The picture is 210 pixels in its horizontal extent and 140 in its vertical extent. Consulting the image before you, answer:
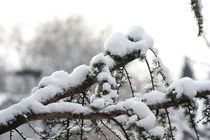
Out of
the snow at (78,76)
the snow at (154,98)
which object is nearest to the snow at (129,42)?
the snow at (78,76)

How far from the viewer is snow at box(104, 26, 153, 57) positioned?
10.2 feet

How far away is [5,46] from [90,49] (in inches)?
501

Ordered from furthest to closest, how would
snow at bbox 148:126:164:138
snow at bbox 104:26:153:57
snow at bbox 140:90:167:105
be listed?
snow at bbox 104:26:153:57 < snow at bbox 140:90:167:105 < snow at bbox 148:126:164:138

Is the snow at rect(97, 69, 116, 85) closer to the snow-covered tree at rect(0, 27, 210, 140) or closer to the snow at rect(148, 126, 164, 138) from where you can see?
the snow-covered tree at rect(0, 27, 210, 140)

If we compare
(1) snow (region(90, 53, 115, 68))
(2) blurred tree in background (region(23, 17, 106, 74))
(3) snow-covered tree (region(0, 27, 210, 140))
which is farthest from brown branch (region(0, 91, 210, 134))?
(2) blurred tree in background (region(23, 17, 106, 74))

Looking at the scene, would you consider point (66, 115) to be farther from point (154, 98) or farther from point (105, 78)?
point (154, 98)

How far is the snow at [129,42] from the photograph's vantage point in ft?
10.2

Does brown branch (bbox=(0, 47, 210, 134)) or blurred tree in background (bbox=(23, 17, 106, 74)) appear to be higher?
blurred tree in background (bbox=(23, 17, 106, 74))

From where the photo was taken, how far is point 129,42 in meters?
3.16

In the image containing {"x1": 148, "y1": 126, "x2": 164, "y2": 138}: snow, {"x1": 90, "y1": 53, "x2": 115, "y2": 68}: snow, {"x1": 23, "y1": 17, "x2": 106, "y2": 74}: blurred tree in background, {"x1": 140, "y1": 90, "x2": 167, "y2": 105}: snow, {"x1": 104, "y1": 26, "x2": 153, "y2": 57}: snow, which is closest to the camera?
{"x1": 148, "y1": 126, "x2": 164, "y2": 138}: snow

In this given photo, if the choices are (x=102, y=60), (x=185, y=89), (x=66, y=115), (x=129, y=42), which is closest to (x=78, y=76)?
(x=102, y=60)

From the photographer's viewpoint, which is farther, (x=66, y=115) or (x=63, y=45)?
(x=63, y=45)

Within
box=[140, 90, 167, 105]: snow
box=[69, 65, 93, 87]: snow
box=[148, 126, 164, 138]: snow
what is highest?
box=[69, 65, 93, 87]: snow

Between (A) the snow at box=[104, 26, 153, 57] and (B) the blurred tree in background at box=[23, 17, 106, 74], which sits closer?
(A) the snow at box=[104, 26, 153, 57]
